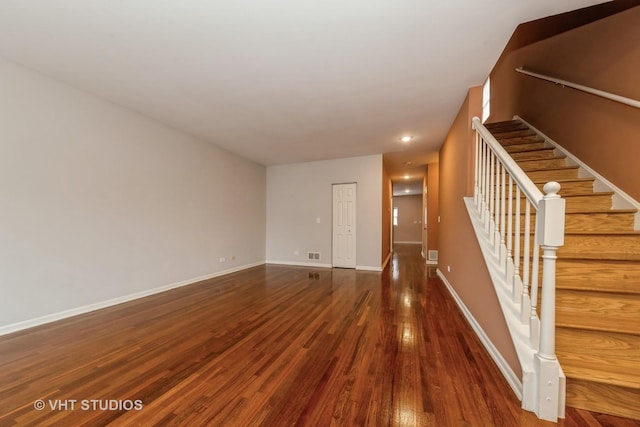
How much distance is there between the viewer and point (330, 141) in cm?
462

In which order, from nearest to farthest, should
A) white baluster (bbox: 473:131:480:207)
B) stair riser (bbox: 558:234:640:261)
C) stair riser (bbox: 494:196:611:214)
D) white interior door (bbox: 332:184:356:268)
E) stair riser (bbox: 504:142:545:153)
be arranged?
stair riser (bbox: 558:234:640:261) → stair riser (bbox: 494:196:611:214) → white baluster (bbox: 473:131:480:207) → stair riser (bbox: 504:142:545:153) → white interior door (bbox: 332:184:356:268)

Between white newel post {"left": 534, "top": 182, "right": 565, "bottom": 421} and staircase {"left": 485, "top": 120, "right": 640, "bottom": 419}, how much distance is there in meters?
0.14

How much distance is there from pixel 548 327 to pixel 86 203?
4.49 metres

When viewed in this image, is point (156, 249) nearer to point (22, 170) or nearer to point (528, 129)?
point (22, 170)

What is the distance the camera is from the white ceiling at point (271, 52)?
176cm

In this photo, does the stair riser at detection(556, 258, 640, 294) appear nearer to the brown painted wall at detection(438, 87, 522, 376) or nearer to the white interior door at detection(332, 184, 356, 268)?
the brown painted wall at detection(438, 87, 522, 376)

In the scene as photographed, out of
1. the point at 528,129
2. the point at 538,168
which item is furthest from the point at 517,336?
the point at 528,129

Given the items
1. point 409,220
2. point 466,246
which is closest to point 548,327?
point 466,246

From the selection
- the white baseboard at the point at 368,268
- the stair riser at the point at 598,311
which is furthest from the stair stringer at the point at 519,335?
the white baseboard at the point at 368,268

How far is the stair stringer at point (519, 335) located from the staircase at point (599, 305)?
0.18 metres

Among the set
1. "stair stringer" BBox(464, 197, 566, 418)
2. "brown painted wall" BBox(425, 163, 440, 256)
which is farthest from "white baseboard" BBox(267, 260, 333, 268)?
"stair stringer" BBox(464, 197, 566, 418)

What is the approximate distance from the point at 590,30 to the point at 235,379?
4720 mm

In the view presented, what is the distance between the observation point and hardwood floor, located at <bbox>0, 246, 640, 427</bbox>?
1367mm

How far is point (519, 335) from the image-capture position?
1.55 m
